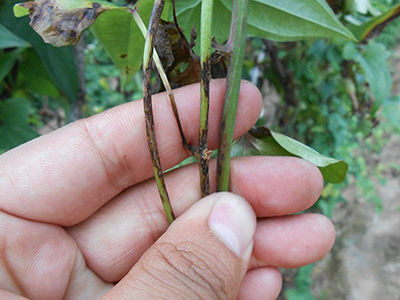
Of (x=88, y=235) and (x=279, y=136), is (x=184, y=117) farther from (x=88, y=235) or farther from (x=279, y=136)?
(x=88, y=235)

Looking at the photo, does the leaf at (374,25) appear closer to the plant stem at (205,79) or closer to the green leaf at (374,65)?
the green leaf at (374,65)

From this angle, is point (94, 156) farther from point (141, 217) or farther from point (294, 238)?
point (294, 238)

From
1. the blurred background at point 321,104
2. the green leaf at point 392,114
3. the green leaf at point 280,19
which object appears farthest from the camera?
the green leaf at point 392,114

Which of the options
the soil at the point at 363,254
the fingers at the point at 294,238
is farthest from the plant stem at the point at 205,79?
the soil at the point at 363,254

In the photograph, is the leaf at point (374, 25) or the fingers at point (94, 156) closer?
the fingers at point (94, 156)

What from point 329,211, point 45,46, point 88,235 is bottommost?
point 329,211

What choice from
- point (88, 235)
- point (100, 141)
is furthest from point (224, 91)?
point (88, 235)

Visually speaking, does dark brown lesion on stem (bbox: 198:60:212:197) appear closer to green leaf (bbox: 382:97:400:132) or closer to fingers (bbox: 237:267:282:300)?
fingers (bbox: 237:267:282:300)

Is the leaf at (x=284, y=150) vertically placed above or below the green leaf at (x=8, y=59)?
below
